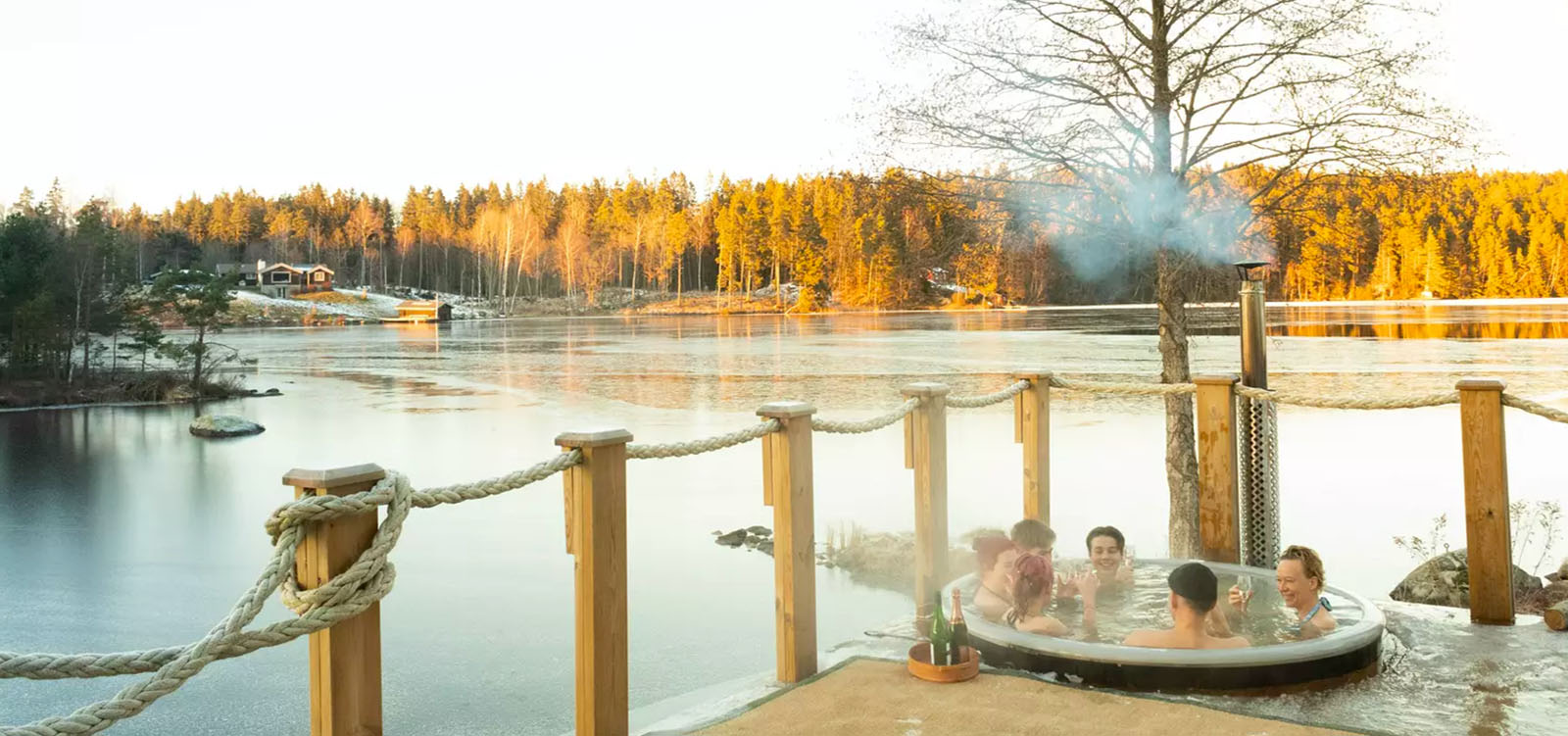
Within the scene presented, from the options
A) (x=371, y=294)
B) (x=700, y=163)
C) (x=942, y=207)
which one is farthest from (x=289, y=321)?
(x=942, y=207)

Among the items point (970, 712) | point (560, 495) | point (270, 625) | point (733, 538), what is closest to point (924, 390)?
point (970, 712)

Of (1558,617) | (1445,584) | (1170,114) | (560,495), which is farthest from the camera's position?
(560,495)

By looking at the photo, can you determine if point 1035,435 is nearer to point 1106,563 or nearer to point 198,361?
point 1106,563

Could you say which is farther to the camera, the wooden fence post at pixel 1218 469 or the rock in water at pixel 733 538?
the rock in water at pixel 733 538

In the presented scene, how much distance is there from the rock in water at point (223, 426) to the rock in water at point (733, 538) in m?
17.3

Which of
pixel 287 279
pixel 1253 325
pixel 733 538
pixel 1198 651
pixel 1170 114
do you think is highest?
pixel 287 279

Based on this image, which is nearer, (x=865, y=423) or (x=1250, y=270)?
(x=865, y=423)

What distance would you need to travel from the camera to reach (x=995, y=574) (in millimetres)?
5137

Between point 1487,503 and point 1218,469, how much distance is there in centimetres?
118

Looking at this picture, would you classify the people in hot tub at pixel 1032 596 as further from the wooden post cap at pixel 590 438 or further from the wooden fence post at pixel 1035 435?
the wooden post cap at pixel 590 438

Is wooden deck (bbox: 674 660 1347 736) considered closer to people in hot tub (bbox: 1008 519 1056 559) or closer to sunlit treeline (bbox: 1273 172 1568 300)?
people in hot tub (bbox: 1008 519 1056 559)

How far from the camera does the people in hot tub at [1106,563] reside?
5531 millimetres

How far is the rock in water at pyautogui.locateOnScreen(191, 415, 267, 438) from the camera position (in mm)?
28438

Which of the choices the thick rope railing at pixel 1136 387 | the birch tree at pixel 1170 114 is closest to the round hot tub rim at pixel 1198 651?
the thick rope railing at pixel 1136 387
